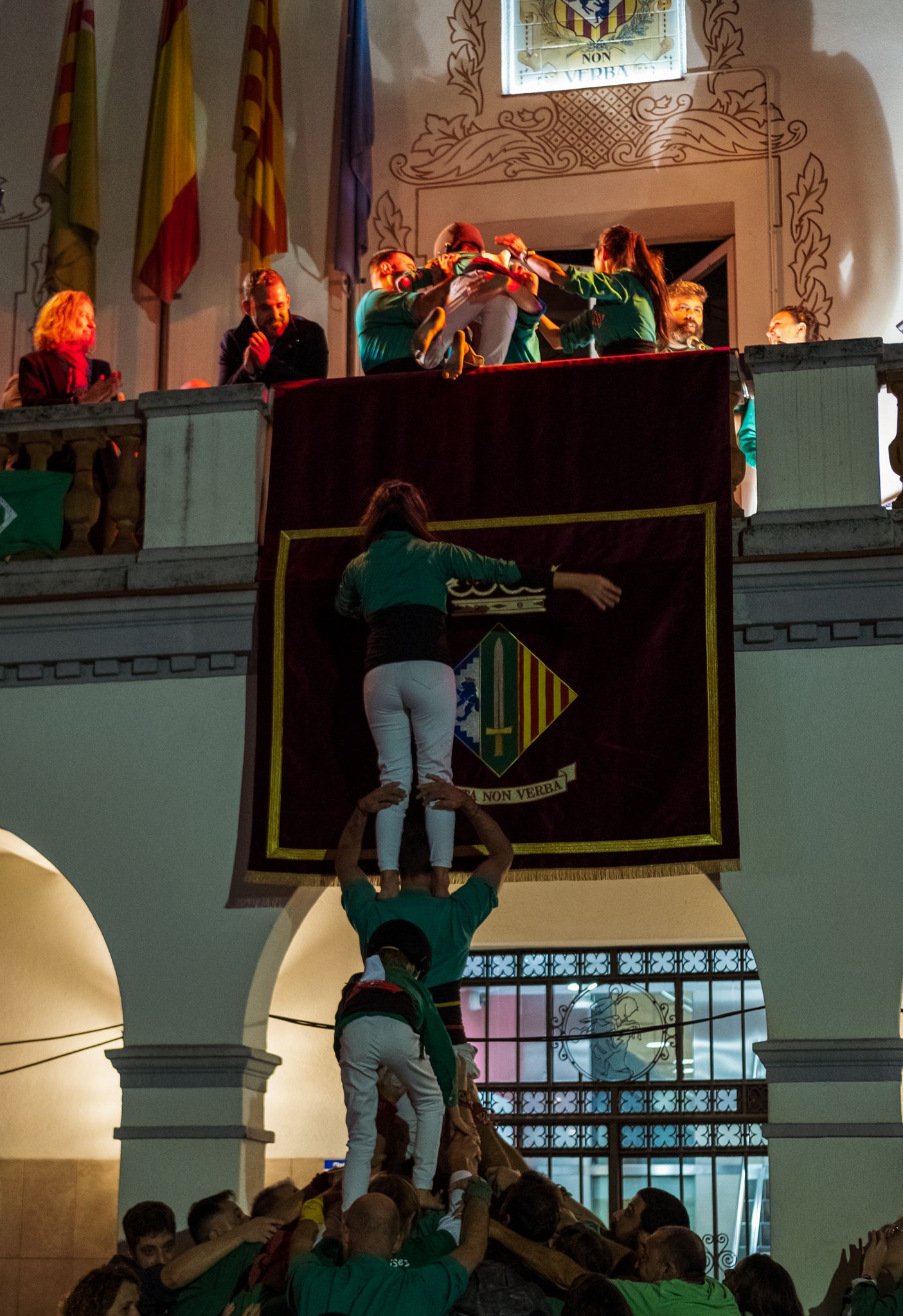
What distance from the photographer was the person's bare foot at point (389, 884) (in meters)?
8.70

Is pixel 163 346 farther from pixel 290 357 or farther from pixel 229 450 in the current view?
pixel 229 450

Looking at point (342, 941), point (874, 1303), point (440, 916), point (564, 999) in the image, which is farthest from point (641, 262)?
point (874, 1303)

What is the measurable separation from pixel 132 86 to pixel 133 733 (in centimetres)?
589

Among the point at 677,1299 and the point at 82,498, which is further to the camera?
the point at 82,498

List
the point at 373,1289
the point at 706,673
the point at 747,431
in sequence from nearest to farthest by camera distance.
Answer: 1. the point at 373,1289
2. the point at 706,673
3. the point at 747,431

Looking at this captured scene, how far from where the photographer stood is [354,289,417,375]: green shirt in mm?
10109

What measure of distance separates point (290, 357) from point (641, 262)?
1974 mm

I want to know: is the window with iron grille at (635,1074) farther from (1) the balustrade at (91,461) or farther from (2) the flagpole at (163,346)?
(2) the flagpole at (163,346)

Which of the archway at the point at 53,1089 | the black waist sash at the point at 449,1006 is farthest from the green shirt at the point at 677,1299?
the archway at the point at 53,1089

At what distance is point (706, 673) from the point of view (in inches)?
354

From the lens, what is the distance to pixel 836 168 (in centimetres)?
1268

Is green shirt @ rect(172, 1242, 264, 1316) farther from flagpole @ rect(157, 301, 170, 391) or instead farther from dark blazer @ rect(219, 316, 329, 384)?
flagpole @ rect(157, 301, 170, 391)

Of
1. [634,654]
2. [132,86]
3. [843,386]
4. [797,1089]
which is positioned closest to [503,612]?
[634,654]

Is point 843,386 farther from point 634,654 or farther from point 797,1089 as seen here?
point 797,1089
